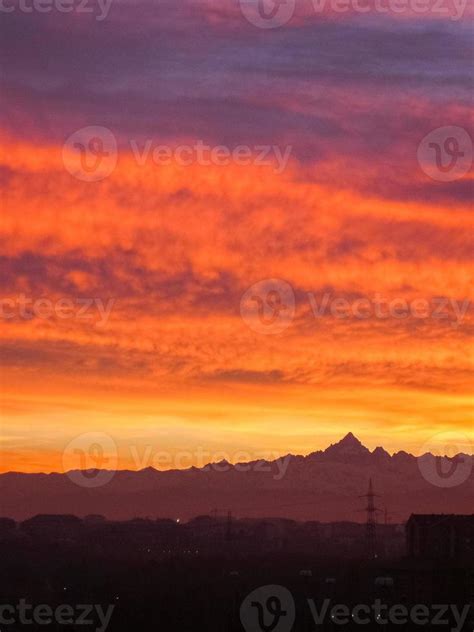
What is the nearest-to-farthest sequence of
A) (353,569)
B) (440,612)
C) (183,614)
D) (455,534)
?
(440,612) → (183,614) → (455,534) → (353,569)

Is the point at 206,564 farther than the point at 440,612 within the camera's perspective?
Yes

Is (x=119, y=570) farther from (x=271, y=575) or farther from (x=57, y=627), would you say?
(x=57, y=627)

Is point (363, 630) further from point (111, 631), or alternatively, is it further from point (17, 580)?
point (17, 580)

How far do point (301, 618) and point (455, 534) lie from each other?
3206 cm

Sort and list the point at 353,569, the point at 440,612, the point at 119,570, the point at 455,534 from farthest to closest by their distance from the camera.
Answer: the point at 119,570 → the point at 353,569 → the point at 455,534 → the point at 440,612

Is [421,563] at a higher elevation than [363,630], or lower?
higher

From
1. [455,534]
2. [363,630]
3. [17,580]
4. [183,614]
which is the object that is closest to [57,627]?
[183,614]

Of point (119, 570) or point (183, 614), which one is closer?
point (183, 614)

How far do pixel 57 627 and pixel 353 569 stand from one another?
52.3 meters

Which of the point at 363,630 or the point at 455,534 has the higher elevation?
the point at 455,534

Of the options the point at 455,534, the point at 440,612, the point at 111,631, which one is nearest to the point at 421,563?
the point at 455,534

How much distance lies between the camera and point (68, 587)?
13625 cm

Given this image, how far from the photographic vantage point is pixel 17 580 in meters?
151

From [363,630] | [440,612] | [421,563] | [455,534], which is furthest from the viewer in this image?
[455,534]
